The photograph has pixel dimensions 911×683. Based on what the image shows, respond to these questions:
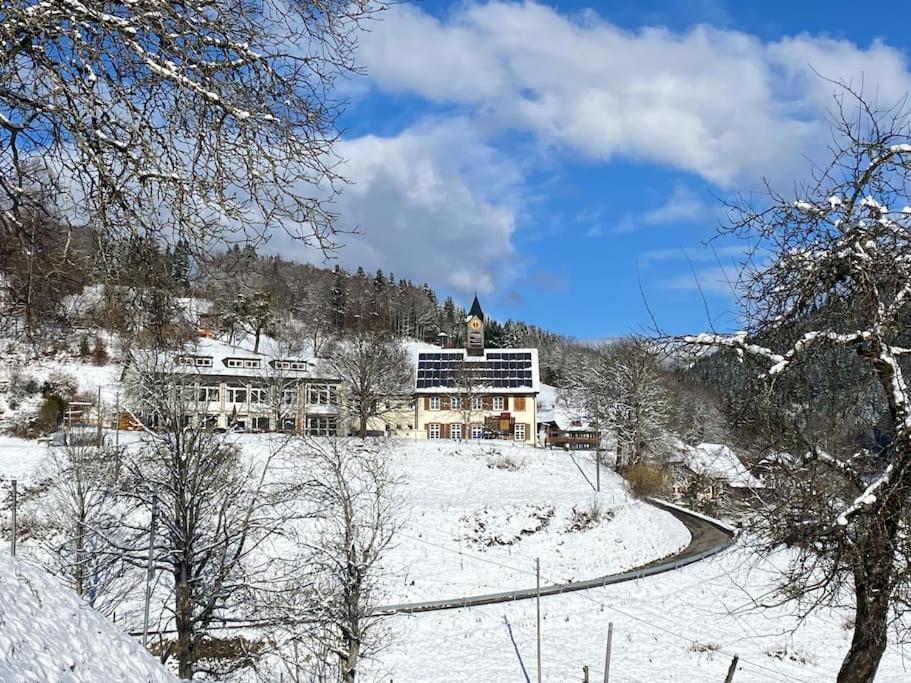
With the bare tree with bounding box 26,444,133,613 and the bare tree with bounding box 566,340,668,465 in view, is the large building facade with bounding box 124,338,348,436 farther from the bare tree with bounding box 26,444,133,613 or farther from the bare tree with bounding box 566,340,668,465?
the bare tree with bounding box 26,444,133,613

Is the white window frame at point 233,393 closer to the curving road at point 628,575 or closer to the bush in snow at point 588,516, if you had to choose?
the bush in snow at point 588,516

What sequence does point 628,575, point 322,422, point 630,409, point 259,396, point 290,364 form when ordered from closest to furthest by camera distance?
point 628,575 → point 630,409 → point 259,396 → point 290,364 → point 322,422

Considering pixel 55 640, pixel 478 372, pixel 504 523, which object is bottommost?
pixel 504 523

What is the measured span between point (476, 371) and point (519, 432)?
594 cm

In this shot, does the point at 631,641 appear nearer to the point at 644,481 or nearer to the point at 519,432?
the point at 644,481

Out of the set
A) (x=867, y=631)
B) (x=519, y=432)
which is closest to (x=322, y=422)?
(x=519, y=432)

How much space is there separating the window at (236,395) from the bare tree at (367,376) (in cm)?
684

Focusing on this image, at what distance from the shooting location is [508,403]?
198 ft

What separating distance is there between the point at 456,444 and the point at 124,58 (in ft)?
148

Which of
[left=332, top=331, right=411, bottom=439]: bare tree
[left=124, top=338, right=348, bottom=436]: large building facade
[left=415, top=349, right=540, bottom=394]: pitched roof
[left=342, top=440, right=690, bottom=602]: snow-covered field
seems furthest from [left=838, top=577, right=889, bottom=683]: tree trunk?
[left=415, top=349, right=540, bottom=394]: pitched roof

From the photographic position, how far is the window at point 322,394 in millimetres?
56281

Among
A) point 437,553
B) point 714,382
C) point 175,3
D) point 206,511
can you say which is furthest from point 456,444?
point 175,3

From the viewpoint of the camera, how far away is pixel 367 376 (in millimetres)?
50625

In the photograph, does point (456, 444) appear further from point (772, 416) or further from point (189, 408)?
point (772, 416)
